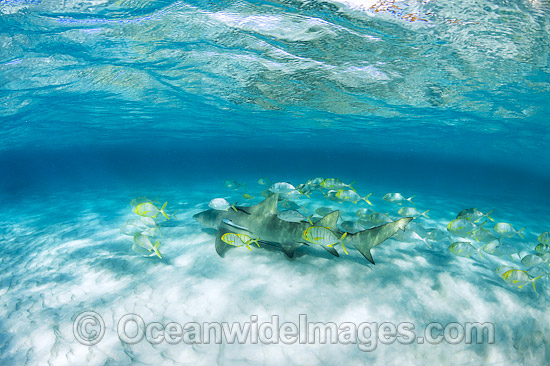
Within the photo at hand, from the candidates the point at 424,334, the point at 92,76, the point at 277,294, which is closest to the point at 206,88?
the point at 92,76

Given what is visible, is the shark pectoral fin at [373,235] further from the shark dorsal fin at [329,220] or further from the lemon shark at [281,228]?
the shark dorsal fin at [329,220]

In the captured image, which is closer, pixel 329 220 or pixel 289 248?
pixel 329 220

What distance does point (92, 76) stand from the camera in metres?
13.7

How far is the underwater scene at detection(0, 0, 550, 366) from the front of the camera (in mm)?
3303

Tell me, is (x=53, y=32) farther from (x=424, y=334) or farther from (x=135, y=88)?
(x=424, y=334)

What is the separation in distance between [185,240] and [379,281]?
456 cm

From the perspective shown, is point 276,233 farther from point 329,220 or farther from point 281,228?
point 329,220

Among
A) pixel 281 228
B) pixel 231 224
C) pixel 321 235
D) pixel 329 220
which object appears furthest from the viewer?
pixel 231 224

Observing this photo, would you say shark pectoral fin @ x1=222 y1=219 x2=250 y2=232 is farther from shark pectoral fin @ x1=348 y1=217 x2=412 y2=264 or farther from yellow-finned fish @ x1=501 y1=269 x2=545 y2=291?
yellow-finned fish @ x1=501 y1=269 x2=545 y2=291

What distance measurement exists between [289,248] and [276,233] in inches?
14.9

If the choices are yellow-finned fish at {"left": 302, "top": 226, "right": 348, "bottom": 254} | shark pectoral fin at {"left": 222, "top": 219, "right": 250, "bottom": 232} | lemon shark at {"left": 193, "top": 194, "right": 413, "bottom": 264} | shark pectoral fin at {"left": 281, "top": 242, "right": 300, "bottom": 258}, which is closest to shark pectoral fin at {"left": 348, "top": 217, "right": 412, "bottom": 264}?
lemon shark at {"left": 193, "top": 194, "right": 413, "bottom": 264}

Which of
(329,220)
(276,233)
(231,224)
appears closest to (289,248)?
(276,233)

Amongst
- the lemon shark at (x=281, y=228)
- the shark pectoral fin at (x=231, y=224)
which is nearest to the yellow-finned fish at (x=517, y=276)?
the lemon shark at (x=281, y=228)

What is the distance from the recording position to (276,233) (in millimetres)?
4930
